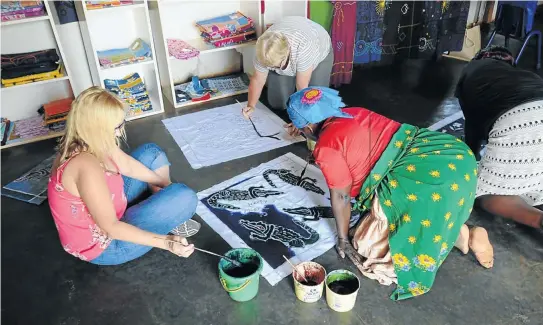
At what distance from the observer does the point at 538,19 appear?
204 inches

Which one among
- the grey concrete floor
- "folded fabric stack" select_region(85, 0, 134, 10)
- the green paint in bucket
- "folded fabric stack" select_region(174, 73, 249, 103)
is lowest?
the grey concrete floor

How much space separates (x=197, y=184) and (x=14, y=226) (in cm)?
96

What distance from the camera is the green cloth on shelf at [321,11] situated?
3434 mm

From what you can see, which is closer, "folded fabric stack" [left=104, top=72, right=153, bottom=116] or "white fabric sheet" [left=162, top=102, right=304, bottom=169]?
"white fabric sheet" [left=162, top=102, right=304, bottom=169]

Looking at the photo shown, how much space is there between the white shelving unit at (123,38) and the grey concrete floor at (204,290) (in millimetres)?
1201

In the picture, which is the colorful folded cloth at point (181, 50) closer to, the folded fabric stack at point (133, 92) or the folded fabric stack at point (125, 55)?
the folded fabric stack at point (125, 55)

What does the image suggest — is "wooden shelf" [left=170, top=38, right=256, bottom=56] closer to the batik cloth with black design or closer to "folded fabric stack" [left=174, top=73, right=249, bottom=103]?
"folded fabric stack" [left=174, top=73, right=249, bottom=103]

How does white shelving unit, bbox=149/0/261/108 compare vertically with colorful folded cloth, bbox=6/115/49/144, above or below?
above

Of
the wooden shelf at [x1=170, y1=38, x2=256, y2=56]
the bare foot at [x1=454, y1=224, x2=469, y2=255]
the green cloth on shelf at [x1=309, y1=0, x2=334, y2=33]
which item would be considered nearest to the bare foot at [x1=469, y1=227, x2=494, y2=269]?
the bare foot at [x1=454, y1=224, x2=469, y2=255]

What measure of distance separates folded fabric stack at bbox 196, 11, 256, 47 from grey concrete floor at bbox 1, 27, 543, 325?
1.72 metres

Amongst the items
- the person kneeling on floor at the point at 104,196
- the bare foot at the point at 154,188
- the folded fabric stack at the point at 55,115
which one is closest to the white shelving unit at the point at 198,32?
the folded fabric stack at the point at 55,115

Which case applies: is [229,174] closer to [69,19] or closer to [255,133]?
[255,133]

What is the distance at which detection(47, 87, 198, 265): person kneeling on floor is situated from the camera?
1.62 meters

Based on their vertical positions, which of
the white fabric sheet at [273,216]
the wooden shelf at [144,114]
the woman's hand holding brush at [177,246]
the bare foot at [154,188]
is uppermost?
the woman's hand holding brush at [177,246]
